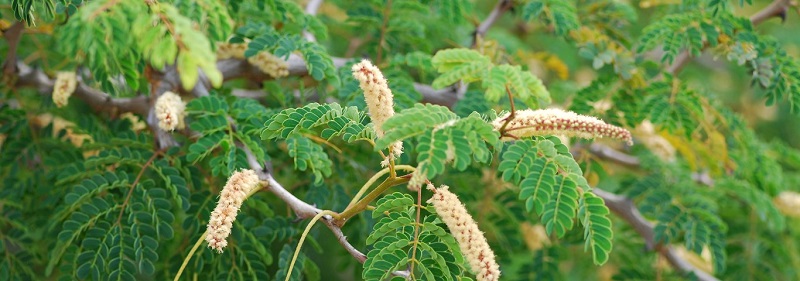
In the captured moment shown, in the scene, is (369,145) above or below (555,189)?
below

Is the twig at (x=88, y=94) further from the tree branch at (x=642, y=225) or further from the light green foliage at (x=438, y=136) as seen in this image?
the tree branch at (x=642, y=225)

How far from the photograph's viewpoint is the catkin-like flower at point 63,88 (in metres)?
2.55

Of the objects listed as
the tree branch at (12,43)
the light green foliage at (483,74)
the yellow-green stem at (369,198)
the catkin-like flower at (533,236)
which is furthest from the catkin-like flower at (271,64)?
the catkin-like flower at (533,236)

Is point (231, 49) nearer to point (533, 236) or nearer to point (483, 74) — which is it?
point (483, 74)

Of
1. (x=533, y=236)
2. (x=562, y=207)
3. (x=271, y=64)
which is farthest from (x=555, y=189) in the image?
(x=533, y=236)

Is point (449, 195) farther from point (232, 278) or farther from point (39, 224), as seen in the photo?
point (39, 224)

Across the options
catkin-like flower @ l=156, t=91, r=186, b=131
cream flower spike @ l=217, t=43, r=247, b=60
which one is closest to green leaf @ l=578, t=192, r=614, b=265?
catkin-like flower @ l=156, t=91, r=186, b=131

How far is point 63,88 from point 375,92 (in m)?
1.28

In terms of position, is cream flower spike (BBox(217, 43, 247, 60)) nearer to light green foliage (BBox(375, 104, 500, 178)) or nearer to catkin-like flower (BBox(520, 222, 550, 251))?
light green foliage (BBox(375, 104, 500, 178))

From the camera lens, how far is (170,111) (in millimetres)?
2291

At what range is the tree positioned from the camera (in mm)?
1722

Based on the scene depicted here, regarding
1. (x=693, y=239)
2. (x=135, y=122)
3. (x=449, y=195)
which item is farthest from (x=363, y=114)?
(x=693, y=239)

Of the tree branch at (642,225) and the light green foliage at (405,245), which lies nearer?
the light green foliage at (405,245)

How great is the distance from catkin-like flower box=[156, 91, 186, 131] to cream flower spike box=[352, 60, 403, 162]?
0.76 meters
